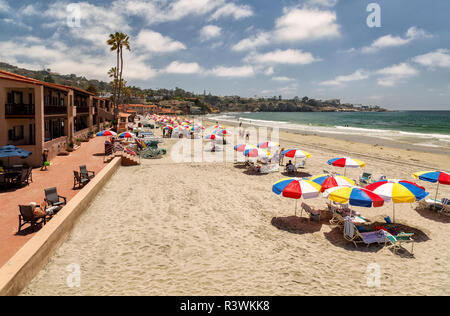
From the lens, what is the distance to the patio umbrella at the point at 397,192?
25.6 ft

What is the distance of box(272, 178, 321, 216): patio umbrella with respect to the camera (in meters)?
8.42

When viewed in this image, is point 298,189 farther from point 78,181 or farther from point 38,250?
point 78,181

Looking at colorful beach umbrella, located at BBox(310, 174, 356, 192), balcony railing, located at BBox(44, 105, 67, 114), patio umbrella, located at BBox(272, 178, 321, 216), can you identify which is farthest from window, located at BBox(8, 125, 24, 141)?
colorful beach umbrella, located at BBox(310, 174, 356, 192)

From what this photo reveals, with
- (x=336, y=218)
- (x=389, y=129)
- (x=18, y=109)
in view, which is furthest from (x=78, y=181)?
(x=389, y=129)

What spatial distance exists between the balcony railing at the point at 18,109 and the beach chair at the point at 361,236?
1731 cm

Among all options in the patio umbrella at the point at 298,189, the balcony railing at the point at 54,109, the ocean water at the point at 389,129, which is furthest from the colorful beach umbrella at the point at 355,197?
the ocean water at the point at 389,129

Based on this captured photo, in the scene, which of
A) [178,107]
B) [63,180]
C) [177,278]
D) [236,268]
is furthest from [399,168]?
[178,107]

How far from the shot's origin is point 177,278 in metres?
5.95

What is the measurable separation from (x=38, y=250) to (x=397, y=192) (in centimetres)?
969

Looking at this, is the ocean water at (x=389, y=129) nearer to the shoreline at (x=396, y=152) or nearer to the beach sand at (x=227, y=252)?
the shoreline at (x=396, y=152)

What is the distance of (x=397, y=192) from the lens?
7.94 metres

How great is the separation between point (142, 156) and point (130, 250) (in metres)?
13.7

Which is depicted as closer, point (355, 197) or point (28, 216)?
point (28, 216)

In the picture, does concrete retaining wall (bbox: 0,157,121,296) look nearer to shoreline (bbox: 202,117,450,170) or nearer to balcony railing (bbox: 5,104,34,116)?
balcony railing (bbox: 5,104,34,116)
